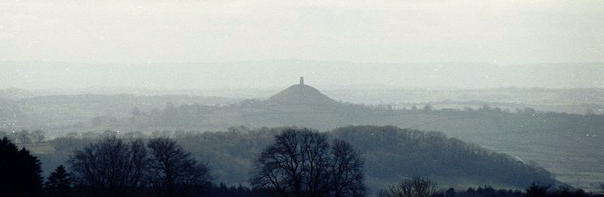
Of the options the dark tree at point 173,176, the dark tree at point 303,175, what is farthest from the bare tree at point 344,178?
the dark tree at point 173,176

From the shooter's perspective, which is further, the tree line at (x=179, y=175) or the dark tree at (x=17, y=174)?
the tree line at (x=179, y=175)

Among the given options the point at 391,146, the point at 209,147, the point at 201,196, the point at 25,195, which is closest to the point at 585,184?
the point at 391,146

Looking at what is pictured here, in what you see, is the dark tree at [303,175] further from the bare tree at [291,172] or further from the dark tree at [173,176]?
the dark tree at [173,176]

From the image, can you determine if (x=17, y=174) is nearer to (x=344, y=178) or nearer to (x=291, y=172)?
(x=291, y=172)

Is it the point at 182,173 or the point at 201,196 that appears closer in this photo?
the point at 182,173

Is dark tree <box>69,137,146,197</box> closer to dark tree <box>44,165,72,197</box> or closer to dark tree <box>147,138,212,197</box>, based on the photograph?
dark tree <box>147,138,212,197</box>

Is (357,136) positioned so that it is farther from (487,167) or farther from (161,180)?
(161,180)

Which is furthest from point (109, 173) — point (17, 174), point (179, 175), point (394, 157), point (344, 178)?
point (394, 157)
